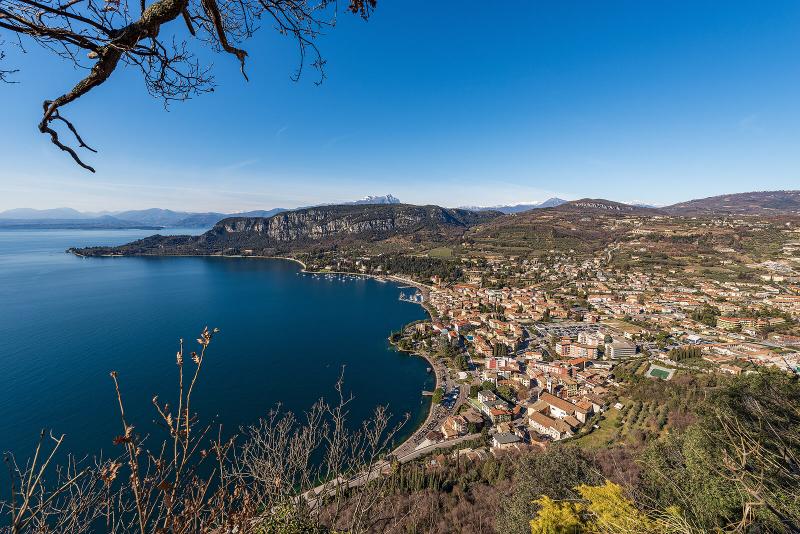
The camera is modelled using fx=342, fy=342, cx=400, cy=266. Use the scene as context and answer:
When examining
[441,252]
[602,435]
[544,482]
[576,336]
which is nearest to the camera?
[544,482]

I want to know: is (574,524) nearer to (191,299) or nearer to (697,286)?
(191,299)

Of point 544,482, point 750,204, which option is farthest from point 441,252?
point 750,204

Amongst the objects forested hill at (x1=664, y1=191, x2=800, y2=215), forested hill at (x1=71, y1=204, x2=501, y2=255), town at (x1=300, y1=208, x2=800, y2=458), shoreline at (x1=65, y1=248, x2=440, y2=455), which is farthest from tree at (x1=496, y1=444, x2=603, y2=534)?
forested hill at (x1=664, y1=191, x2=800, y2=215)

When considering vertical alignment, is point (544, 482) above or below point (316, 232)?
below

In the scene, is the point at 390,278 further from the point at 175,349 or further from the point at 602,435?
the point at 602,435

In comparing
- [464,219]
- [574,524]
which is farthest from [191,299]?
[464,219]

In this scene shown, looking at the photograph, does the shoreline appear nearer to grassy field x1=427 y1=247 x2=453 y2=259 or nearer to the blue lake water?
the blue lake water
